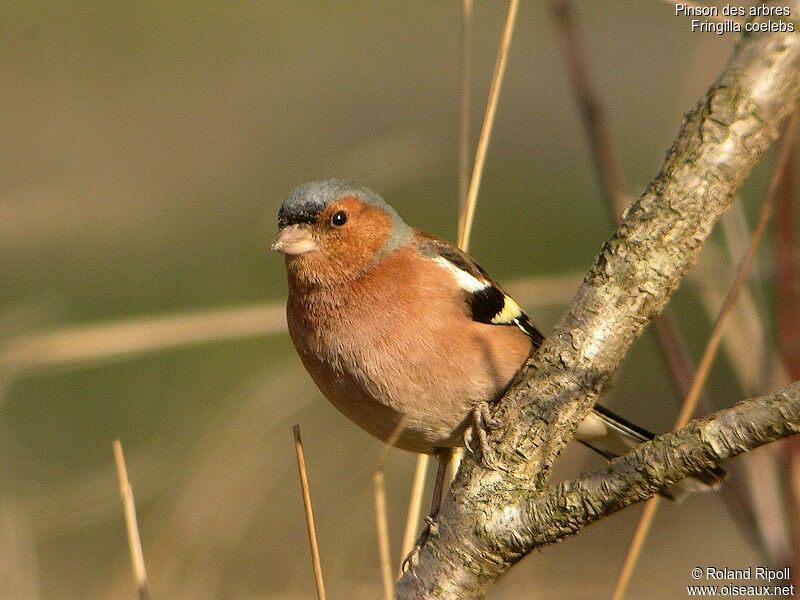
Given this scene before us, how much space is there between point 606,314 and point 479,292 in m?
1.50

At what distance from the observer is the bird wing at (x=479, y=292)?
12.6 ft

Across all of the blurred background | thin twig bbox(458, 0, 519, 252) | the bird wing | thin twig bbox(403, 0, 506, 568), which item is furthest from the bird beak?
thin twig bbox(458, 0, 519, 252)

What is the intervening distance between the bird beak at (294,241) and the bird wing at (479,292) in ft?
1.43

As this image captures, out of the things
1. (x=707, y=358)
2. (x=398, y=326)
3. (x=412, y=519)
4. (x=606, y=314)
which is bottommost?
(x=412, y=519)

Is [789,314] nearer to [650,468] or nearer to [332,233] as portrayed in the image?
[650,468]

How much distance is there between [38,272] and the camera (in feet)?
32.1

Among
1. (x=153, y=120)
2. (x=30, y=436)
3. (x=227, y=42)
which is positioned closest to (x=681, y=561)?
(x=30, y=436)

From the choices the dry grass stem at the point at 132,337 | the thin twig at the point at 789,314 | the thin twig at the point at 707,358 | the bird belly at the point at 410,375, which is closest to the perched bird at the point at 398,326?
the bird belly at the point at 410,375

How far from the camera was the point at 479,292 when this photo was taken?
12.8 ft

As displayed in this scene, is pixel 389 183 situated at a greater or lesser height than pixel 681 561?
greater

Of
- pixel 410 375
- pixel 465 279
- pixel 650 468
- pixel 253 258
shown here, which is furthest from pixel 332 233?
pixel 253 258

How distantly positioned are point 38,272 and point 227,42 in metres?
7.33

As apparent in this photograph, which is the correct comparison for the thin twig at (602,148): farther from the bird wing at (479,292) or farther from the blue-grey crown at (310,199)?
the blue-grey crown at (310,199)

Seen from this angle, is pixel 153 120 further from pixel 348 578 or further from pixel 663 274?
pixel 663 274
